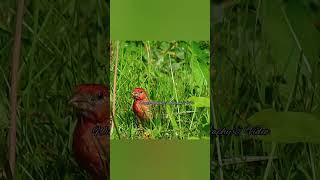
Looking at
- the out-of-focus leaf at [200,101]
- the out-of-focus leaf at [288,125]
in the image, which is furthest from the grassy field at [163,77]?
the out-of-focus leaf at [288,125]

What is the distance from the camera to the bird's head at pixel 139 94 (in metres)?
1.22

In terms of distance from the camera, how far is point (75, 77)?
4.01 feet

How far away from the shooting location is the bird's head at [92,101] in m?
Answer: 1.22

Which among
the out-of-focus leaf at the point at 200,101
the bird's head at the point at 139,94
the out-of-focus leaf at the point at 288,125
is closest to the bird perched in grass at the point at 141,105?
the bird's head at the point at 139,94

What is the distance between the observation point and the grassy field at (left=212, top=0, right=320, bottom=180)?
3.99 ft

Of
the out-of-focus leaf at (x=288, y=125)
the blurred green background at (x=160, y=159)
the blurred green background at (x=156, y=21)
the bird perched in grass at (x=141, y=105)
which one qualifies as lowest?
the blurred green background at (x=160, y=159)

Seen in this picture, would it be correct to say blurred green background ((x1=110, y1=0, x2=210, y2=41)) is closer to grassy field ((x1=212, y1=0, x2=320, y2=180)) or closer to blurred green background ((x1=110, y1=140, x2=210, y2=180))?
grassy field ((x1=212, y1=0, x2=320, y2=180))

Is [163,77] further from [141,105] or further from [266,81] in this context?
[266,81]

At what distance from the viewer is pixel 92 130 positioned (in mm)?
1235

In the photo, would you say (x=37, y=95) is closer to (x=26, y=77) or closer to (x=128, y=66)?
(x=26, y=77)

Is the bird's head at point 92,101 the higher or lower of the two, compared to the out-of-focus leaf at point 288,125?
higher

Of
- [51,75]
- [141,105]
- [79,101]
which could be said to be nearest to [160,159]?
[141,105]

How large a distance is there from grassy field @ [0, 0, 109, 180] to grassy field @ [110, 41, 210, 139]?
6 centimetres

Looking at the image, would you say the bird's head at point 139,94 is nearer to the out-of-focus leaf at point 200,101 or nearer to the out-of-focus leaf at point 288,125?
the out-of-focus leaf at point 200,101
